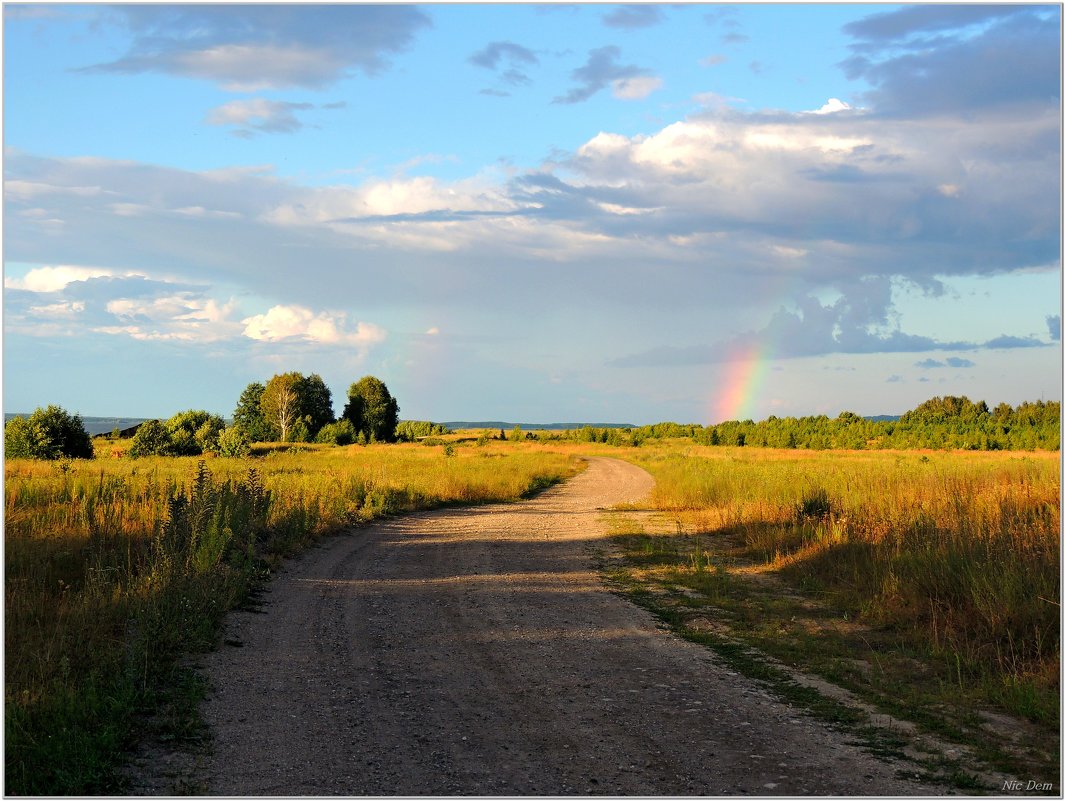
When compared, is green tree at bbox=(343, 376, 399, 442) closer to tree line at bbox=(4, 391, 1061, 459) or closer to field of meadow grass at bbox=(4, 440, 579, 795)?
tree line at bbox=(4, 391, 1061, 459)

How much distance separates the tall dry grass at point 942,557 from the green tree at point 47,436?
3760cm

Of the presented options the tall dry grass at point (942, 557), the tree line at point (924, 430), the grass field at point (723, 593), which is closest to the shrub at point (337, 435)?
the tree line at point (924, 430)

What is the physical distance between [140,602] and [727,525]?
13.9 metres

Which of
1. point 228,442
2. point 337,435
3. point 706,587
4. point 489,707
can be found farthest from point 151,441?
point 489,707

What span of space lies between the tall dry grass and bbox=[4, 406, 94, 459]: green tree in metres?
37.6

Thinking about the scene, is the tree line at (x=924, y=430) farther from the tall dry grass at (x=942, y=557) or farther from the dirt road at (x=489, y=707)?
the dirt road at (x=489, y=707)

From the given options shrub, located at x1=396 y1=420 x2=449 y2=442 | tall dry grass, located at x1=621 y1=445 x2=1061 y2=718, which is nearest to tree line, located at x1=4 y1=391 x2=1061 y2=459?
shrub, located at x1=396 y1=420 x2=449 y2=442

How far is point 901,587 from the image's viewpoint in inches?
399

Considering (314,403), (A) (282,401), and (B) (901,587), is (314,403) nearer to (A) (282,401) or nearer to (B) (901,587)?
(A) (282,401)

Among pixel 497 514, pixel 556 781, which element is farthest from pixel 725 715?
pixel 497 514

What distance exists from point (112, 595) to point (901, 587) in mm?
9705

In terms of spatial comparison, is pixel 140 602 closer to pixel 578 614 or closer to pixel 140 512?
pixel 578 614

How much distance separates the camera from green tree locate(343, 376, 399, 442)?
314 ft

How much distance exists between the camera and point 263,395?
302 ft
